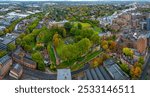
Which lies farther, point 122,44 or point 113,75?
point 122,44

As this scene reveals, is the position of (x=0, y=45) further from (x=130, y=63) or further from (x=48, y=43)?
(x=130, y=63)

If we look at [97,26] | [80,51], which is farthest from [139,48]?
[97,26]

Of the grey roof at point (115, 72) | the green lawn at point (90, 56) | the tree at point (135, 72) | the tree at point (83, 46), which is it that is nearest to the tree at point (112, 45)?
the green lawn at point (90, 56)

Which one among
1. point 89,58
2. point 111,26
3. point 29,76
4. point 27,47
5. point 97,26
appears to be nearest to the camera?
point 29,76

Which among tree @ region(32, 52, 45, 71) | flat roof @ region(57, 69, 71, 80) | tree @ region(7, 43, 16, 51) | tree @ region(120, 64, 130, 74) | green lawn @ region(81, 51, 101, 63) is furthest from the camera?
tree @ region(7, 43, 16, 51)

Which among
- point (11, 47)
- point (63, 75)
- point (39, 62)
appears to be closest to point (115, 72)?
point (63, 75)

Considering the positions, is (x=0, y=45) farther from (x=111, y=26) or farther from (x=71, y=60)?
(x=111, y=26)

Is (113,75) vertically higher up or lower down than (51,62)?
higher up

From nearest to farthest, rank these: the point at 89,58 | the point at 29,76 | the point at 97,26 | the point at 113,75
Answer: the point at 113,75 → the point at 29,76 → the point at 89,58 → the point at 97,26

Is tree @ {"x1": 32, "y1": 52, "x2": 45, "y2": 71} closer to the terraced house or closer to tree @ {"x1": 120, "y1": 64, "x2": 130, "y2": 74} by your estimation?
the terraced house

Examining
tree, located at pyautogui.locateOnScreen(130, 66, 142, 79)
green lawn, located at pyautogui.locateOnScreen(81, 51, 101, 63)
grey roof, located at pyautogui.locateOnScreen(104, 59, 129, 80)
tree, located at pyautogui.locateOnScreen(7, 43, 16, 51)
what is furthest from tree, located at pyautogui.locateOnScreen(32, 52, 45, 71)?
tree, located at pyautogui.locateOnScreen(130, 66, 142, 79)

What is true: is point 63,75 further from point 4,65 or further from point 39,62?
point 4,65
